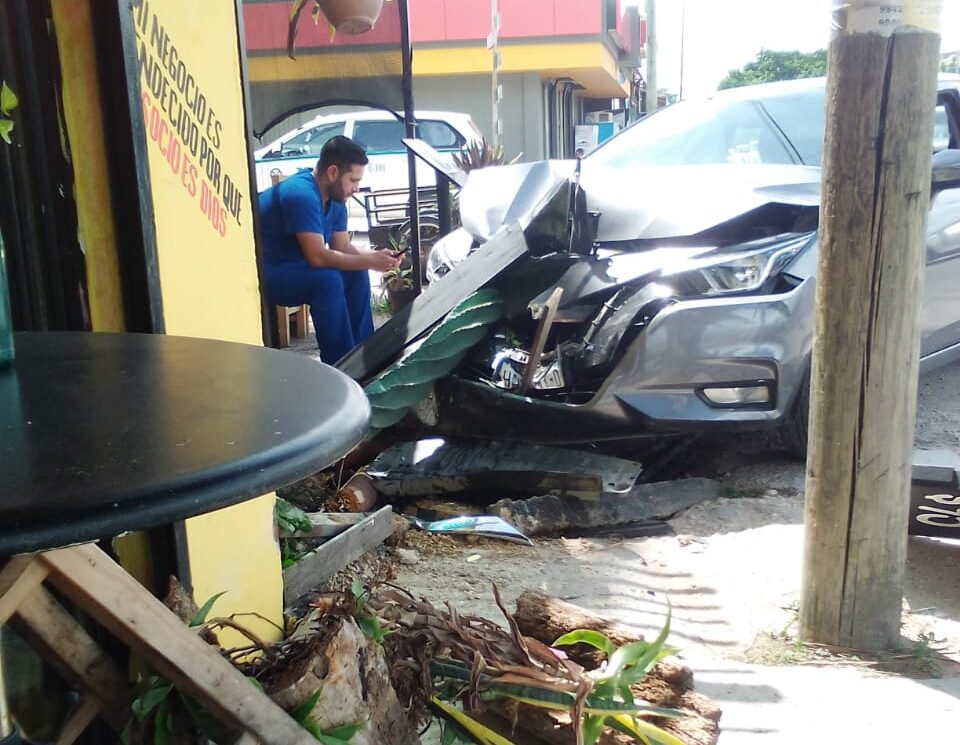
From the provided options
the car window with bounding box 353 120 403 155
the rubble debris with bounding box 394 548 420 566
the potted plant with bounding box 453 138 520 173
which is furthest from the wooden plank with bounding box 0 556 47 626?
the car window with bounding box 353 120 403 155

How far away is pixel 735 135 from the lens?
512cm

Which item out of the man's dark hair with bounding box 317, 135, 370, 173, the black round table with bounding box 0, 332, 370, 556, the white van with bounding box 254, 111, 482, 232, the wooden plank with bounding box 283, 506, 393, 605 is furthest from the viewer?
the white van with bounding box 254, 111, 482, 232

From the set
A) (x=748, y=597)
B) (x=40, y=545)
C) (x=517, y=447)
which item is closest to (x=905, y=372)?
(x=748, y=597)

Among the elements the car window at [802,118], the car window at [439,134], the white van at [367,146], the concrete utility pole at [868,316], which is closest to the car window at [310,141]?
the white van at [367,146]

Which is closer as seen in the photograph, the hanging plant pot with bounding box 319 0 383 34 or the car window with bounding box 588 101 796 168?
the hanging plant pot with bounding box 319 0 383 34

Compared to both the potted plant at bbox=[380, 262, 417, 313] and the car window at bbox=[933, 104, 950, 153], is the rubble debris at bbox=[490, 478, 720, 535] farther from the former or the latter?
the potted plant at bbox=[380, 262, 417, 313]

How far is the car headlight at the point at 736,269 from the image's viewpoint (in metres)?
4.05

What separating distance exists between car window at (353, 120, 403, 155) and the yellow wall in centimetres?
1112

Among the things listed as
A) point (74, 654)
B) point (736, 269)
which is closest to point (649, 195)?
point (736, 269)

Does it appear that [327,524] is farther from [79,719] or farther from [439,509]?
[79,719]

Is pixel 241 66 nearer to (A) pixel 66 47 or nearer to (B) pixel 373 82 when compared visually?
(A) pixel 66 47

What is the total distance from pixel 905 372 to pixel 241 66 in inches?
81.1

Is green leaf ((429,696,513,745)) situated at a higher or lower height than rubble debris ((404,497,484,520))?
higher

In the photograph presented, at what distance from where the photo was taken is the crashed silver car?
3.93 meters
